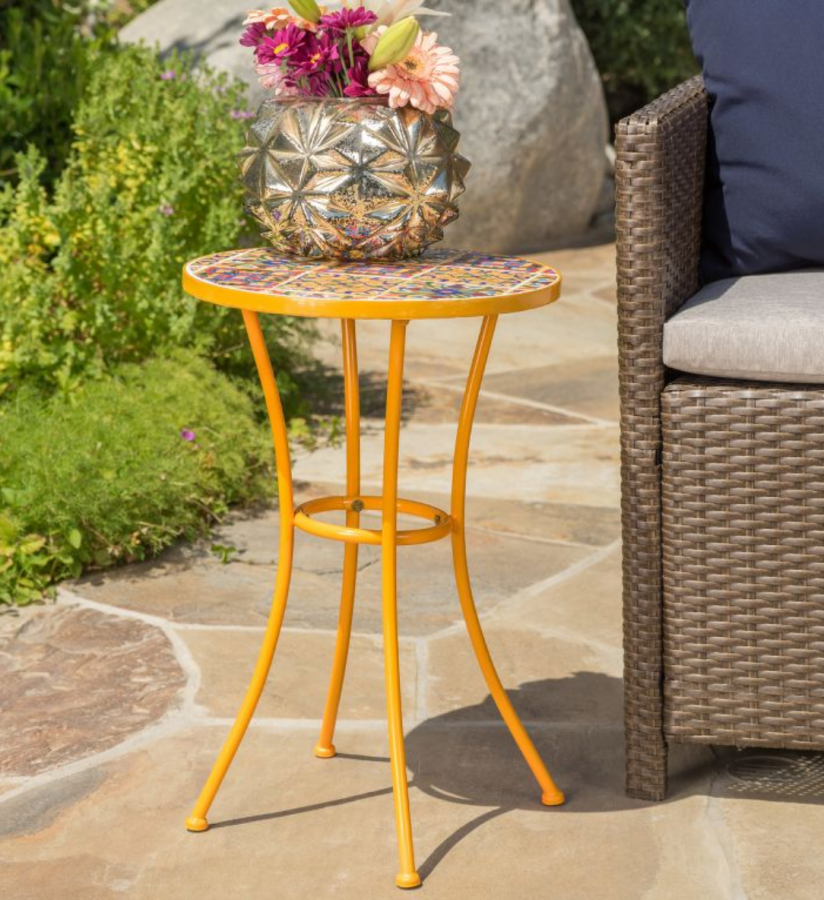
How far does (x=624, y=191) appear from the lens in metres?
2.07

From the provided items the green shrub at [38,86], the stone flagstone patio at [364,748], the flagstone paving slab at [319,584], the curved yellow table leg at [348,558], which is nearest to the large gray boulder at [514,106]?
the green shrub at [38,86]

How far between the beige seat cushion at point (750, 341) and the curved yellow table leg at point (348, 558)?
1.64 ft

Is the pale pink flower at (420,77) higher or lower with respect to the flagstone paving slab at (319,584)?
higher

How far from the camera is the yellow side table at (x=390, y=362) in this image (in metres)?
1.88

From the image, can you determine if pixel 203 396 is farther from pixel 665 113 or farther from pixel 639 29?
pixel 639 29

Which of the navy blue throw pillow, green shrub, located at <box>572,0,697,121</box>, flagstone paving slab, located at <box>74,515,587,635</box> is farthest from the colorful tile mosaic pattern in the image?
green shrub, located at <box>572,0,697,121</box>

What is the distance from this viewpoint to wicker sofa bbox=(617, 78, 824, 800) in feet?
6.75

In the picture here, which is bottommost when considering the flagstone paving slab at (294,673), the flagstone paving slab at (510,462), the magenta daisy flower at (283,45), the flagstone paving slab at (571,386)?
the flagstone paving slab at (294,673)

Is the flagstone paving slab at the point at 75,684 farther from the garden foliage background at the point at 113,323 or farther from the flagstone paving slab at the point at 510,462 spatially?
the flagstone paving slab at the point at 510,462

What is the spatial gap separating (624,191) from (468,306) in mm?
344

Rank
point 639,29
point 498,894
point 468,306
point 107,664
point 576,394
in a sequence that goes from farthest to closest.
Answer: point 639,29 < point 576,394 < point 107,664 < point 498,894 < point 468,306

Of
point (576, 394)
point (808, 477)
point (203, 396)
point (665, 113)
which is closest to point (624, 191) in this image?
point (665, 113)

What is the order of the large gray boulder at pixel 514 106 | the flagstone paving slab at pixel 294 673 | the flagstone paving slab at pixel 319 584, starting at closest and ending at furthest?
1. the flagstone paving slab at pixel 294 673
2. the flagstone paving slab at pixel 319 584
3. the large gray boulder at pixel 514 106

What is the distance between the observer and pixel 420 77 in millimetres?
2027
